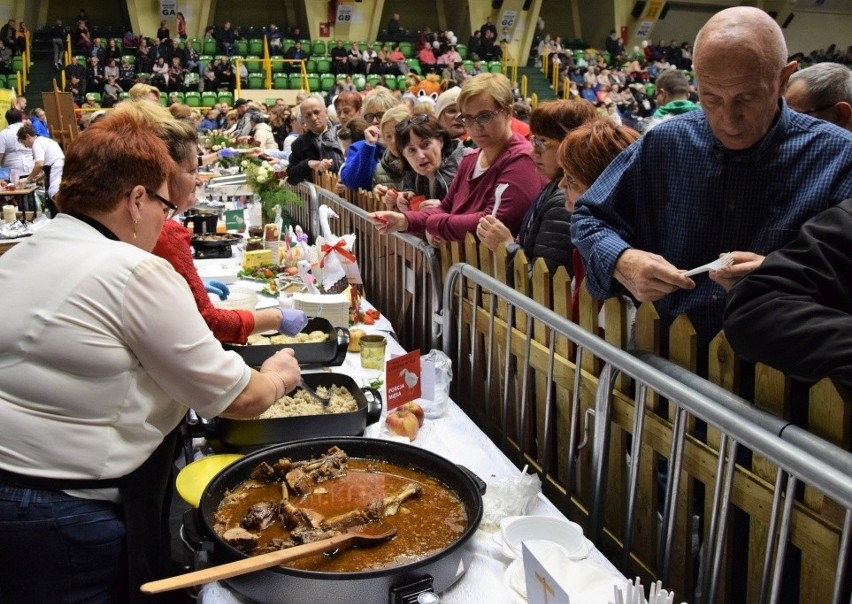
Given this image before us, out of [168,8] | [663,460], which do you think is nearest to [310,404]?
[663,460]

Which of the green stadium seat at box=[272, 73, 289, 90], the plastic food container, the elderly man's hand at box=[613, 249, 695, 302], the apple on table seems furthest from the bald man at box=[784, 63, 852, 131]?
the green stadium seat at box=[272, 73, 289, 90]

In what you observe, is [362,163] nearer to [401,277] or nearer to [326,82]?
[401,277]

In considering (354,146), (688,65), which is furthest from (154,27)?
(354,146)

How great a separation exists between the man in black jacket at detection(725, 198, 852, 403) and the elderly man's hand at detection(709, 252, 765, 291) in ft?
0.34

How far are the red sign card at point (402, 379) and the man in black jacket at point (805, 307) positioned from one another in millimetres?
963

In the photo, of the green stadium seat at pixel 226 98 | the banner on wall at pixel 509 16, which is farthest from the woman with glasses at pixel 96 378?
the banner on wall at pixel 509 16

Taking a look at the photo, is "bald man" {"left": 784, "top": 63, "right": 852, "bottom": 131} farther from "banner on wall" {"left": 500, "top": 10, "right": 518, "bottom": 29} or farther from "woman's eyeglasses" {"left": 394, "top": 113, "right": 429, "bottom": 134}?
"banner on wall" {"left": 500, "top": 10, "right": 518, "bottom": 29}

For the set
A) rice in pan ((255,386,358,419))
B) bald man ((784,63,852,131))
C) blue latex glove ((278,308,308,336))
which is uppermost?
bald man ((784,63,852,131))

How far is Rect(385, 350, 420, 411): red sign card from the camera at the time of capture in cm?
211

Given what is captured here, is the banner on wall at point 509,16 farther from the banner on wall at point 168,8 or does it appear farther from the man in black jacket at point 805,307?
the man in black jacket at point 805,307

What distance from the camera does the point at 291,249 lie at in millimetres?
4223

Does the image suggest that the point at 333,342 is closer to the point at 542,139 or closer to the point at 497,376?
the point at 497,376

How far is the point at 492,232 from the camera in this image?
2.62m

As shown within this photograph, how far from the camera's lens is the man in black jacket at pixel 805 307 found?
4.12 ft
